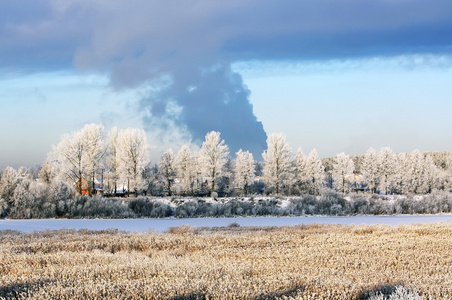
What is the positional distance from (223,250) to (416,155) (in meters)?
67.9

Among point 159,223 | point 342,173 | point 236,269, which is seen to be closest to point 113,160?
point 159,223

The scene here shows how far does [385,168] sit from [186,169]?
3341cm

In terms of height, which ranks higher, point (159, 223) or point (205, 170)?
point (205, 170)

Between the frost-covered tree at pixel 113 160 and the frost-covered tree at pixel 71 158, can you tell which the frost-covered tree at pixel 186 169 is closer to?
the frost-covered tree at pixel 113 160

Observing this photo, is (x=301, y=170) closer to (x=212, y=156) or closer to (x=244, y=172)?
(x=244, y=172)

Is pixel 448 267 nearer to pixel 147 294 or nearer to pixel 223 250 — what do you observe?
pixel 223 250

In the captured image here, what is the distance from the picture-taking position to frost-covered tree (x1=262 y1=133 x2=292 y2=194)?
54.0 meters

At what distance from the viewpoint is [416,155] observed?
69688 millimetres

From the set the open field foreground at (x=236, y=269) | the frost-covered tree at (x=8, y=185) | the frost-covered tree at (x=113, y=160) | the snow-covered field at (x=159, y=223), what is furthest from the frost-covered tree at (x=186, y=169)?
the open field foreground at (x=236, y=269)

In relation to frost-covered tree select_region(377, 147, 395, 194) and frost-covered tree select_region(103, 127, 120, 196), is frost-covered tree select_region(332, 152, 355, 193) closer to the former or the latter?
frost-covered tree select_region(377, 147, 395, 194)

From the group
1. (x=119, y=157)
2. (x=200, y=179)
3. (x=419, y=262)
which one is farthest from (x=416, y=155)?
(x=419, y=262)

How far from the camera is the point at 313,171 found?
213ft

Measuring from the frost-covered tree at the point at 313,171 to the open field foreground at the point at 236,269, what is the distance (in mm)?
50848

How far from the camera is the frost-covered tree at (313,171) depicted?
63281 millimetres
